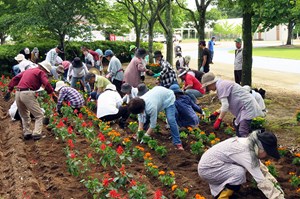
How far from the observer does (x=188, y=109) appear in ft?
27.4

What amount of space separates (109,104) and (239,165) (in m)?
4.78

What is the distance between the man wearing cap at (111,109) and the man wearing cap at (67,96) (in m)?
1.14

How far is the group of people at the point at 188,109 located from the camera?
4840 mm

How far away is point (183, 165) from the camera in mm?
6852

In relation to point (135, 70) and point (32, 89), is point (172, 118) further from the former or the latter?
point (135, 70)

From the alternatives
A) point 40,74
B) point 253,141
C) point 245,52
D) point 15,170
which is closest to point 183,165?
point 253,141

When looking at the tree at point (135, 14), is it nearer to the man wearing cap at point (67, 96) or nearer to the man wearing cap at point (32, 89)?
the man wearing cap at point (67, 96)

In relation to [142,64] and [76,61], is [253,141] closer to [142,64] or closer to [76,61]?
[142,64]

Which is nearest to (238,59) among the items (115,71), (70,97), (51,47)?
(115,71)

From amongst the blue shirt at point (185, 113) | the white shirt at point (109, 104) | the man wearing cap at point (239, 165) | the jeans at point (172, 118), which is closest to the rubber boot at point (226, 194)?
the man wearing cap at point (239, 165)

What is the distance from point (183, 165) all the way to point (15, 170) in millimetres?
2741

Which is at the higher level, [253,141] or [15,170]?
[253,141]

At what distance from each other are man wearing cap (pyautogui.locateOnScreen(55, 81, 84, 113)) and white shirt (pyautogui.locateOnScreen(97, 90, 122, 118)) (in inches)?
44.7

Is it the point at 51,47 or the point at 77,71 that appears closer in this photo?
the point at 77,71
